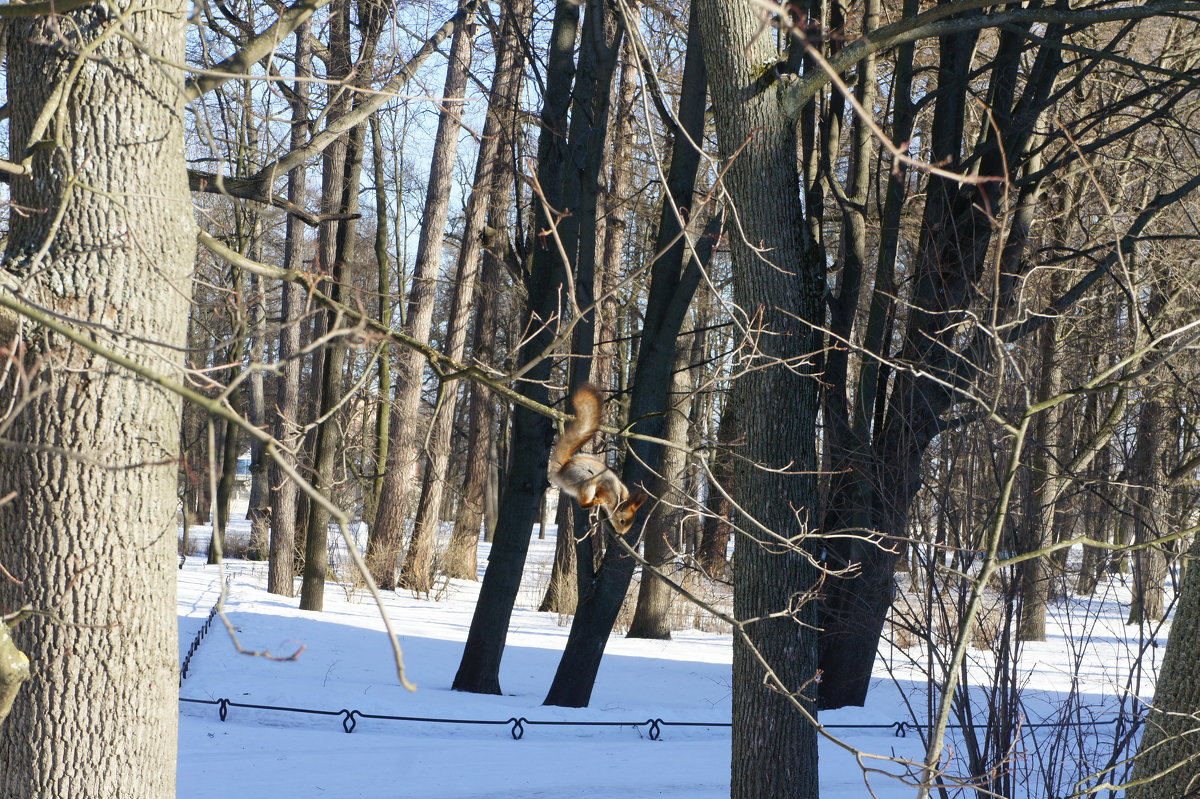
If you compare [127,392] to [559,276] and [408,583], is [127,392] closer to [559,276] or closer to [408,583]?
[559,276]

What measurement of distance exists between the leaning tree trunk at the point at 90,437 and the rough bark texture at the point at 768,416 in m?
2.75

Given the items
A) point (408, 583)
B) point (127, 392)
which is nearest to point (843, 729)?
point (127, 392)

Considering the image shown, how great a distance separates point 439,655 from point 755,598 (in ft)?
20.1

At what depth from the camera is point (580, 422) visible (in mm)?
3730

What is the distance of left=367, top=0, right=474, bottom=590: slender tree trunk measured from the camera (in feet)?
48.9

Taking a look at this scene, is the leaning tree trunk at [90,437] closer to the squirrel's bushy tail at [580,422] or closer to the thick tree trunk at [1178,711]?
the squirrel's bushy tail at [580,422]

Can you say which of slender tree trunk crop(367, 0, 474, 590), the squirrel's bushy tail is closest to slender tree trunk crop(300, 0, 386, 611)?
slender tree trunk crop(367, 0, 474, 590)

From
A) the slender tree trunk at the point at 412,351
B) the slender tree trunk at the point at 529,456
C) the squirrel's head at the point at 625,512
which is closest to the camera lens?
the squirrel's head at the point at 625,512

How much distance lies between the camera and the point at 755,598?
5.20 meters

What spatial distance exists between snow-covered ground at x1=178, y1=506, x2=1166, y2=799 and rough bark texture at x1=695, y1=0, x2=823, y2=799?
2.05 ft

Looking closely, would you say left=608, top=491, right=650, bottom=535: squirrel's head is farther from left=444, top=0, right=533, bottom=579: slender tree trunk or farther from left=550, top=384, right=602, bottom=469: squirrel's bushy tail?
left=444, top=0, right=533, bottom=579: slender tree trunk

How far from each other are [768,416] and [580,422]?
179cm

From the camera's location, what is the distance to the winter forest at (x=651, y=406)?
3303mm

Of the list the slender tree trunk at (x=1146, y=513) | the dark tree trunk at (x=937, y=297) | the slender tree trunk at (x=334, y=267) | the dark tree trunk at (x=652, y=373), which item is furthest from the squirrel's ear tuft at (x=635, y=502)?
the slender tree trunk at (x=334, y=267)
